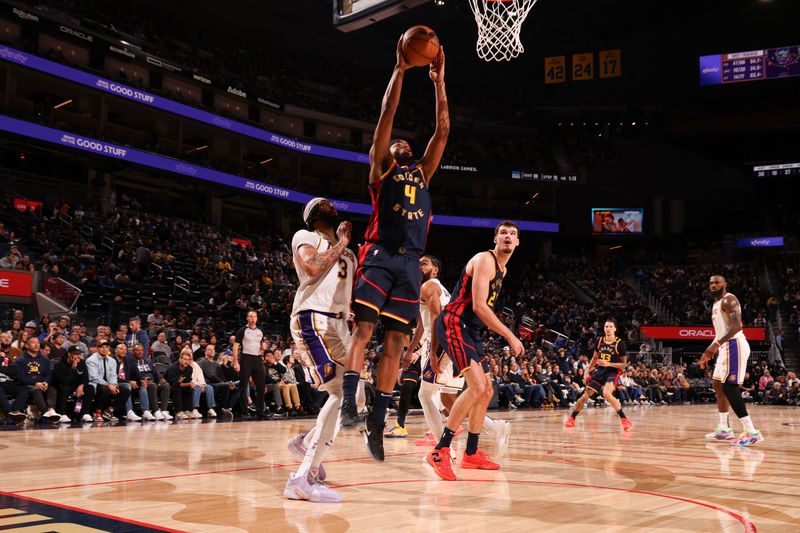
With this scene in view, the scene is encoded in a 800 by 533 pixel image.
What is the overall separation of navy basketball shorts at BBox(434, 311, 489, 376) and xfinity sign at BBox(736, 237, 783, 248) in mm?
36148

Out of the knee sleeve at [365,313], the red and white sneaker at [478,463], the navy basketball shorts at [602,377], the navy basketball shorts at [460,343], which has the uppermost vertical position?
the knee sleeve at [365,313]

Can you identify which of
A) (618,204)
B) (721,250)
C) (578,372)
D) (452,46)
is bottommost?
(578,372)

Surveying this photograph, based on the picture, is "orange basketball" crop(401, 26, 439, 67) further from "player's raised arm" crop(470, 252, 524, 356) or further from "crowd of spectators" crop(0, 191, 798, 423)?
"crowd of spectators" crop(0, 191, 798, 423)

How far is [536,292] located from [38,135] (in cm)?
2345

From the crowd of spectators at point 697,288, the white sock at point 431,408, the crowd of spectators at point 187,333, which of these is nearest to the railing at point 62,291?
the crowd of spectators at point 187,333

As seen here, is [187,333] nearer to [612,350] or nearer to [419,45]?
[612,350]

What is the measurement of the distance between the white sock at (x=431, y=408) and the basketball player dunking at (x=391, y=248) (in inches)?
86.6

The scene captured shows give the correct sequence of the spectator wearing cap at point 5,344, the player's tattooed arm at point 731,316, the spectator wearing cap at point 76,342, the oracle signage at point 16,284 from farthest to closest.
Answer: the oracle signage at point 16,284 → the spectator wearing cap at point 76,342 → the spectator wearing cap at point 5,344 → the player's tattooed arm at point 731,316

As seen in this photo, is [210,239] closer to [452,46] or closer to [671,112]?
[452,46]

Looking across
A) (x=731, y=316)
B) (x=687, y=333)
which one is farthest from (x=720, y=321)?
(x=687, y=333)

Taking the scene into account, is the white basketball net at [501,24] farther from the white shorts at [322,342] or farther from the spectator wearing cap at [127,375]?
the white shorts at [322,342]

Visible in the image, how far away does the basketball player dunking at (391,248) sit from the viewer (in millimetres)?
4543

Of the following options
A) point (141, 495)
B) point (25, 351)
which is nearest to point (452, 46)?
point (25, 351)

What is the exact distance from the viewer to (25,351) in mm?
10188
